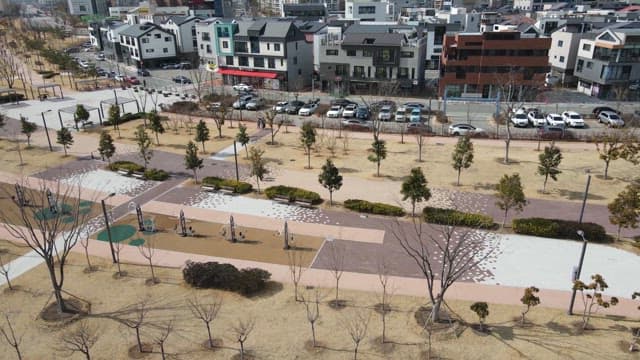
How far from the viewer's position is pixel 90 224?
25484 mm

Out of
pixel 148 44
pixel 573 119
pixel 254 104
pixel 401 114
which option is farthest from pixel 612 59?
pixel 148 44

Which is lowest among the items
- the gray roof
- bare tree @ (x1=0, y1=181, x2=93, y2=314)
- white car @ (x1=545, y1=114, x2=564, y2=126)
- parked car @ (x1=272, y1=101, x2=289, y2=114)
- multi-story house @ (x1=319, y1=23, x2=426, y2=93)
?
bare tree @ (x1=0, y1=181, x2=93, y2=314)

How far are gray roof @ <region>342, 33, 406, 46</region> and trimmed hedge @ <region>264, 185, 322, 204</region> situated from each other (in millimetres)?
33187

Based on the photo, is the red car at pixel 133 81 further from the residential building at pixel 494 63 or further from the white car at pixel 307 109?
the residential building at pixel 494 63

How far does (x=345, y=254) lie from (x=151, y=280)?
29.1ft

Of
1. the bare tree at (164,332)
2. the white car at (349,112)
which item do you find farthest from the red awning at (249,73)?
the bare tree at (164,332)

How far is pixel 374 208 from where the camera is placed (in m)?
26.0

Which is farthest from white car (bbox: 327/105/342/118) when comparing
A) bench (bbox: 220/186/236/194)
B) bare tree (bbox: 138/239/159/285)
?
bare tree (bbox: 138/239/159/285)

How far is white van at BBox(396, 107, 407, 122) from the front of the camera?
45.0 meters

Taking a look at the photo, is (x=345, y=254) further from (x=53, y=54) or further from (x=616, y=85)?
(x=53, y=54)

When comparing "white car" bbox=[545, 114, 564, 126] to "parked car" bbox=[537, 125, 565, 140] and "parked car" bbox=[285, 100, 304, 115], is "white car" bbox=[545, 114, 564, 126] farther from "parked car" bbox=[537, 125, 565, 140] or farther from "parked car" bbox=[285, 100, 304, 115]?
"parked car" bbox=[285, 100, 304, 115]

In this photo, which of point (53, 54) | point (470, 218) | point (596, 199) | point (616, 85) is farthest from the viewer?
point (53, 54)

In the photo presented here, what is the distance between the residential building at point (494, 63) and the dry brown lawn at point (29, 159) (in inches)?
1527

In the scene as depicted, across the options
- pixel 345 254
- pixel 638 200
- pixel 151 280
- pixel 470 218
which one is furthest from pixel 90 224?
pixel 638 200
